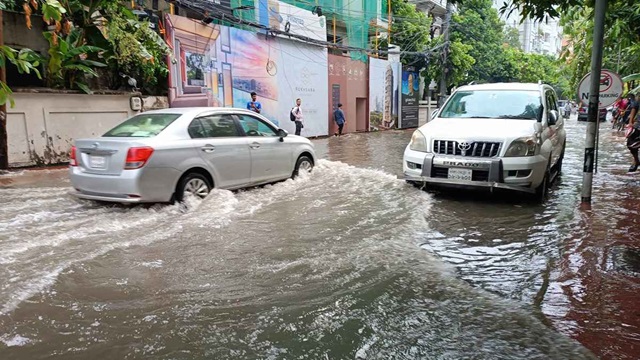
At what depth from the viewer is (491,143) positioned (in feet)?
22.9

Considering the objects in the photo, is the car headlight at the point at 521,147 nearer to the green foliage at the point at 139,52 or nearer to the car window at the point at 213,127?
the car window at the point at 213,127

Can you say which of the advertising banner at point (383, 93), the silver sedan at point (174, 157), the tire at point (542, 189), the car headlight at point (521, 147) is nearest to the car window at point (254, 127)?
the silver sedan at point (174, 157)

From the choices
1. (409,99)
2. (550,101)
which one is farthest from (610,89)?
(409,99)

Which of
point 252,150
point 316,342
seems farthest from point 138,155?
point 316,342

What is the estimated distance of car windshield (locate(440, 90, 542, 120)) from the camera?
7895 mm

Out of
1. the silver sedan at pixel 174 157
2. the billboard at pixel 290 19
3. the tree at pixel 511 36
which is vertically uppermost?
the tree at pixel 511 36

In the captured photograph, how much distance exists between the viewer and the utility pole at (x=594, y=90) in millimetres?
6602

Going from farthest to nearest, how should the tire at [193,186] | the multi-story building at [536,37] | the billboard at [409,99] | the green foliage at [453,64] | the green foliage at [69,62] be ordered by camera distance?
1. the multi-story building at [536,37]
2. the billboard at [409,99]
3. the green foliage at [453,64]
4. the green foliage at [69,62]
5. the tire at [193,186]

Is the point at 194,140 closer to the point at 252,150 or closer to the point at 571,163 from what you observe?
the point at 252,150

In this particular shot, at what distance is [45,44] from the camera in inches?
474

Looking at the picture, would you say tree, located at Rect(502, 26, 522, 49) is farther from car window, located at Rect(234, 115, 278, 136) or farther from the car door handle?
the car door handle

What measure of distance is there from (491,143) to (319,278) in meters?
3.89

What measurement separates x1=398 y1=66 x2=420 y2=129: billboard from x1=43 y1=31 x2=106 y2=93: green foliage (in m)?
19.2

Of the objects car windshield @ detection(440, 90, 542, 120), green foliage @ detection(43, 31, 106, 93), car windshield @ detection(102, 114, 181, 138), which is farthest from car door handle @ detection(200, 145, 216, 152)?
green foliage @ detection(43, 31, 106, 93)
